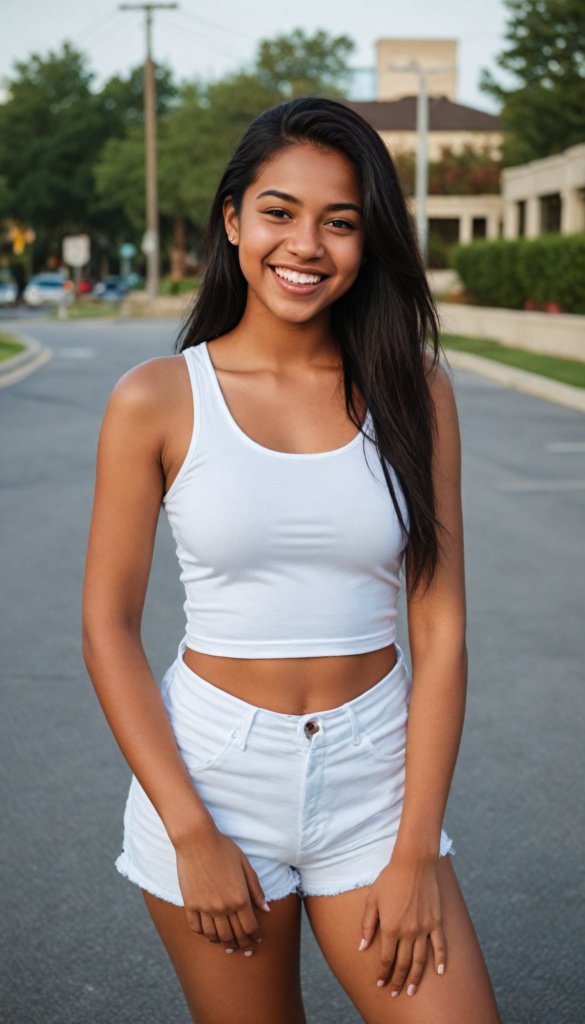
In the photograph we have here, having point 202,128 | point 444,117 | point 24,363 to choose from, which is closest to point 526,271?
point 24,363

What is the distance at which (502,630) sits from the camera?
6.17 metres

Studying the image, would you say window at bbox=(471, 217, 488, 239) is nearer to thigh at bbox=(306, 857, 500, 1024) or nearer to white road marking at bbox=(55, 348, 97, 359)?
white road marking at bbox=(55, 348, 97, 359)

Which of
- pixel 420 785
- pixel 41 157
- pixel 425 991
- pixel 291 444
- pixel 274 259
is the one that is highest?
pixel 41 157

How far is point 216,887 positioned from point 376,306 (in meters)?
1.08

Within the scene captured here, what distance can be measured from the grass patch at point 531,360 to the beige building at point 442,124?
25.0 feet

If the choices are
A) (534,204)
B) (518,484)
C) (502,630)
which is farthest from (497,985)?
(534,204)

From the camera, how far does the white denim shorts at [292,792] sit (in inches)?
76.0

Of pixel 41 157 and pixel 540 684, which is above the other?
pixel 41 157

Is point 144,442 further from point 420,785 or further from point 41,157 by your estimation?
point 41,157

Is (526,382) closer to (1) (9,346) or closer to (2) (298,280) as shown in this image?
(1) (9,346)

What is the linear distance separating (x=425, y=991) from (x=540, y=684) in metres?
3.64

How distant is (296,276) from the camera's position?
2068 mm

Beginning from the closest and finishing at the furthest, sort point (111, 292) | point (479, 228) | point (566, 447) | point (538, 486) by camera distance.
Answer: point (538, 486)
point (566, 447)
point (479, 228)
point (111, 292)

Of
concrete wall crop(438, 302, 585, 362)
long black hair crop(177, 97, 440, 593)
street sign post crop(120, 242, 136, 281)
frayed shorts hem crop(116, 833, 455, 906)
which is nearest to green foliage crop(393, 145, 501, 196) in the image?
street sign post crop(120, 242, 136, 281)
